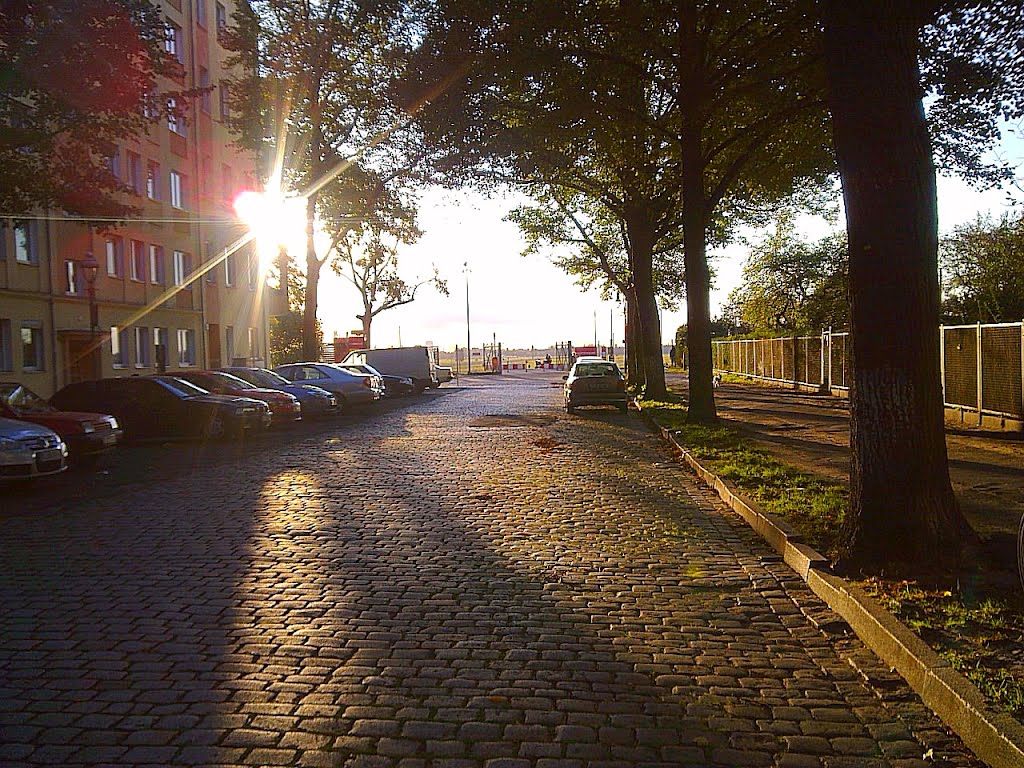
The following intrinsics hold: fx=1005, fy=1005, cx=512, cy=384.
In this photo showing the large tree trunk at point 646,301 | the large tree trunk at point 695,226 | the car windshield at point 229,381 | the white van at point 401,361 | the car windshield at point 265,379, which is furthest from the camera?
the white van at point 401,361

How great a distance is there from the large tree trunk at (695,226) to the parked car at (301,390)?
37.8 feet

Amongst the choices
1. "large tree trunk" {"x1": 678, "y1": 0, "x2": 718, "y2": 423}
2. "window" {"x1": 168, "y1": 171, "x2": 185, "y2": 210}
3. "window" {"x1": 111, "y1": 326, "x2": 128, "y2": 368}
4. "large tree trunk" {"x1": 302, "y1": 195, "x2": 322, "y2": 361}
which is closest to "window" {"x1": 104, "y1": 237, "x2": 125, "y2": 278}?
"window" {"x1": 111, "y1": 326, "x2": 128, "y2": 368}

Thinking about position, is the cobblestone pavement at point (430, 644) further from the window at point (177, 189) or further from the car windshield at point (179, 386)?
the window at point (177, 189)

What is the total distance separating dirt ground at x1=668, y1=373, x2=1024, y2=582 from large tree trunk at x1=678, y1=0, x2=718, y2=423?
119 centimetres

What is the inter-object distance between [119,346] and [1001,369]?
99.3ft

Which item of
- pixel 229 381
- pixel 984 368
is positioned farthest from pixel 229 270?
pixel 984 368

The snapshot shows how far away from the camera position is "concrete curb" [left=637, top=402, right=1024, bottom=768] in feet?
13.4

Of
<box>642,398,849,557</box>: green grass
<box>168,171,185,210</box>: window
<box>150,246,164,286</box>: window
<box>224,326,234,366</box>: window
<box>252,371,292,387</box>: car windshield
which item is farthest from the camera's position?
<box>224,326,234,366</box>: window

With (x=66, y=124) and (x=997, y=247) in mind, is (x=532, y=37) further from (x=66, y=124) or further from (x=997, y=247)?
(x=997, y=247)

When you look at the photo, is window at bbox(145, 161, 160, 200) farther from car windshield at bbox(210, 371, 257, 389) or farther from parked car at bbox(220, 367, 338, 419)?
car windshield at bbox(210, 371, 257, 389)

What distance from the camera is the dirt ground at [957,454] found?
854 centimetres

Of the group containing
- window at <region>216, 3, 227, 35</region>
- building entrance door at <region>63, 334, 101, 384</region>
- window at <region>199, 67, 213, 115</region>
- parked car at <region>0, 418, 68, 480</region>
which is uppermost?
window at <region>216, 3, 227, 35</region>

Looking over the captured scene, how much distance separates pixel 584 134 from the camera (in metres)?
19.8

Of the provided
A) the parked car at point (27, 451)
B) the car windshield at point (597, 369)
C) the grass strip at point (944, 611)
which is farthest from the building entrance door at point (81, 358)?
the grass strip at point (944, 611)
